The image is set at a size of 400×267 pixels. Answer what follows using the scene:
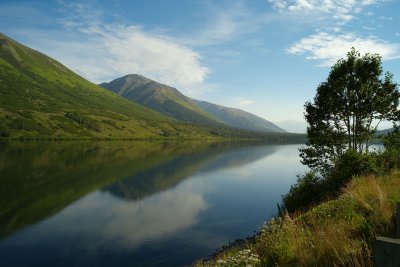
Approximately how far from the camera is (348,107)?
142 ft

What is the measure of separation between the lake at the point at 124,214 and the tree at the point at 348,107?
1208 centimetres

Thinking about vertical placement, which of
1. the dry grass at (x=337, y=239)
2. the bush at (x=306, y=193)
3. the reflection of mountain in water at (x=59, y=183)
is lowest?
the reflection of mountain in water at (x=59, y=183)

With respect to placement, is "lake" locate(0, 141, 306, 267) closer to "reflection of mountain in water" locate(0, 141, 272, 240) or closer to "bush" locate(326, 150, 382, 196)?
"reflection of mountain in water" locate(0, 141, 272, 240)

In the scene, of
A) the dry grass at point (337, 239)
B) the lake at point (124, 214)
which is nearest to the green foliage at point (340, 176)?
the lake at point (124, 214)

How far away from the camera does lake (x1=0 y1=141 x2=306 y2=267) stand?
32.5 metres

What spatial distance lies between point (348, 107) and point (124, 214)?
34106mm

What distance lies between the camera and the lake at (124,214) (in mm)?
32469

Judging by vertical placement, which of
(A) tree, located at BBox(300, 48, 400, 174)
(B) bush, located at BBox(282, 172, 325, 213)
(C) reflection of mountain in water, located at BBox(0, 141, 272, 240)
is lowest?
(C) reflection of mountain in water, located at BBox(0, 141, 272, 240)

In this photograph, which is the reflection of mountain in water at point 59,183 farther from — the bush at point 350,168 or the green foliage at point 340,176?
the bush at point 350,168

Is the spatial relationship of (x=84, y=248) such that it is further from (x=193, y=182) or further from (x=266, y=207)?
(x=193, y=182)

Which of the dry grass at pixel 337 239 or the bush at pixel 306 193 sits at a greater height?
the dry grass at pixel 337 239

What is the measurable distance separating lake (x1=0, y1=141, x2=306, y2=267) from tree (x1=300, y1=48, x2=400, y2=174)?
12082 millimetres

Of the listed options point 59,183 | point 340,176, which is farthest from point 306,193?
point 59,183

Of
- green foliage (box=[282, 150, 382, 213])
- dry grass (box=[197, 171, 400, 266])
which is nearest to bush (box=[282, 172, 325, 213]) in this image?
green foliage (box=[282, 150, 382, 213])
